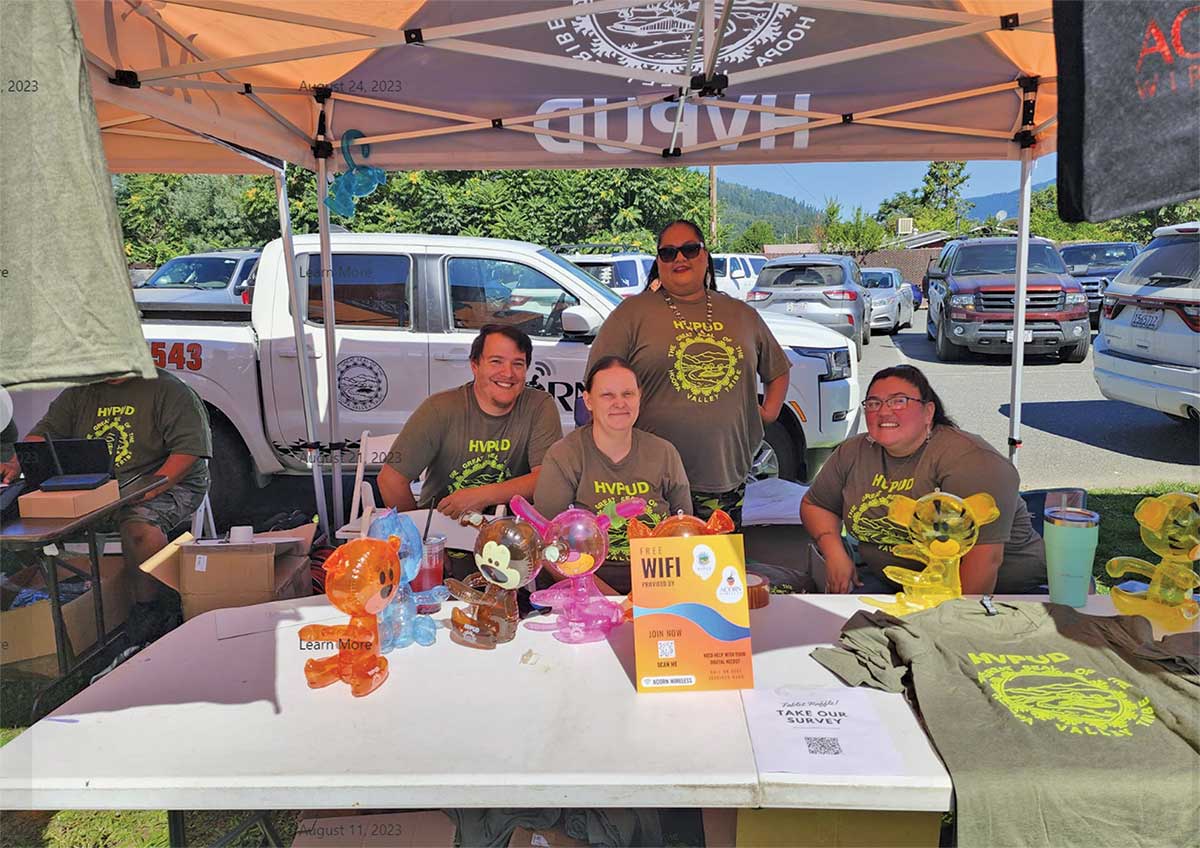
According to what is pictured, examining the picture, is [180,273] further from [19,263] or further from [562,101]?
[19,263]

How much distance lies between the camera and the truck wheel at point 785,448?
5.52 metres

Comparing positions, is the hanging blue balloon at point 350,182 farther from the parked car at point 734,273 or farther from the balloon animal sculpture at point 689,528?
the parked car at point 734,273

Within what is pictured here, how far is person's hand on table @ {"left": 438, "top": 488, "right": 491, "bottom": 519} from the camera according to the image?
3.19 m

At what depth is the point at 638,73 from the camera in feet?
11.4

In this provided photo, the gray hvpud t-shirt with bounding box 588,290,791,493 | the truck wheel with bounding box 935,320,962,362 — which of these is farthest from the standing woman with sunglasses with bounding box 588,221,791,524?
the truck wheel with bounding box 935,320,962,362

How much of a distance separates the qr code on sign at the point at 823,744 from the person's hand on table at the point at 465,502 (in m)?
1.83

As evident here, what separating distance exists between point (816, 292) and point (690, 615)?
40.4ft

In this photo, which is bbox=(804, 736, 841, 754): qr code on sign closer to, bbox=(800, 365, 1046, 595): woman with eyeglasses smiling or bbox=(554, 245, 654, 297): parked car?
bbox=(800, 365, 1046, 595): woman with eyeglasses smiling

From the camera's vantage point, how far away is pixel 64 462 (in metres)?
3.27

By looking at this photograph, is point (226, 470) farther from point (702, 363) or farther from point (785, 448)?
point (785, 448)

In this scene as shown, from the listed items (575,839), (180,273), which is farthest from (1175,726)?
(180,273)

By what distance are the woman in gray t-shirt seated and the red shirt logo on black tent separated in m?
1.67

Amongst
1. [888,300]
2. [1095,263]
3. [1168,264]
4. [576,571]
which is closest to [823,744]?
[576,571]

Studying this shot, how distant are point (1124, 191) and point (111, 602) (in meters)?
3.89
